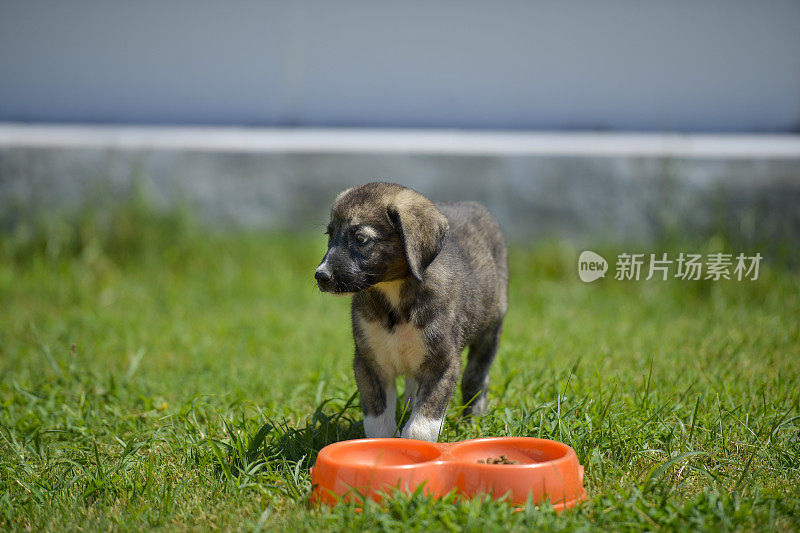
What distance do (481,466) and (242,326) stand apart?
3810 millimetres

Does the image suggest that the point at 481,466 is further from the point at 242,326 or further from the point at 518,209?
the point at 518,209

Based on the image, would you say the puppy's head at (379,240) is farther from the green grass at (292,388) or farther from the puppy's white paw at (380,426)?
the green grass at (292,388)

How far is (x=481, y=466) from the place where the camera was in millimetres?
2826

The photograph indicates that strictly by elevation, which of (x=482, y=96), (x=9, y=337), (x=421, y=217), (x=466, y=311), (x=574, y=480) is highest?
(x=482, y=96)

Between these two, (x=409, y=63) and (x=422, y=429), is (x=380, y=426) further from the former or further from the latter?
(x=409, y=63)

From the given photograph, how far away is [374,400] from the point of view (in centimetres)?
343

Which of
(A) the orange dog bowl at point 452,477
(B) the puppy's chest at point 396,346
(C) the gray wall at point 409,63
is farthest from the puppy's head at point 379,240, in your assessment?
(C) the gray wall at point 409,63

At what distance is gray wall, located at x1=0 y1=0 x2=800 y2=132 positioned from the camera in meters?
8.33

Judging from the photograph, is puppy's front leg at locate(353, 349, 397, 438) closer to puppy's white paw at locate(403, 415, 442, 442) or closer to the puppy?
the puppy

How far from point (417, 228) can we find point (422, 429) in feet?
2.77

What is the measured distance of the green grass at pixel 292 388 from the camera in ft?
9.75

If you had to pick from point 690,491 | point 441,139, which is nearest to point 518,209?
point 441,139

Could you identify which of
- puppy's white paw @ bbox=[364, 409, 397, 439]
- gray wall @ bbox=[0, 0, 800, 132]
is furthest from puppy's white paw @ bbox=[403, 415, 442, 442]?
gray wall @ bbox=[0, 0, 800, 132]

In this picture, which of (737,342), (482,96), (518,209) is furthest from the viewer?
(482,96)
